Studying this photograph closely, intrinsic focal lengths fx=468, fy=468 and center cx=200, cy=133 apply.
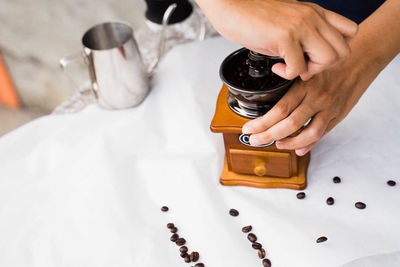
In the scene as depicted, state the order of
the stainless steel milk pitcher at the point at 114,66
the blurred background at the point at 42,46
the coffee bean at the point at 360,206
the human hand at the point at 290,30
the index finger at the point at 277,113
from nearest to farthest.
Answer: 1. the human hand at the point at 290,30
2. the index finger at the point at 277,113
3. the coffee bean at the point at 360,206
4. the stainless steel milk pitcher at the point at 114,66
5. the blurred background at the point at 42,46

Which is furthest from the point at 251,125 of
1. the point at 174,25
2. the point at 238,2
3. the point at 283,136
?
the point at 174,25

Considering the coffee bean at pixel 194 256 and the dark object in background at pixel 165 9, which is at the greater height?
the dark object in background at pixel 165 9

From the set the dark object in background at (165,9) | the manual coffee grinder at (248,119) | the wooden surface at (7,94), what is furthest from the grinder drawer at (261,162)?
the wooden surface at (7,94)

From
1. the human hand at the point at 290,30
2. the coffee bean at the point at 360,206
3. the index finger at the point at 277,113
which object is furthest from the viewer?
the coffee bean at the point at 360,206

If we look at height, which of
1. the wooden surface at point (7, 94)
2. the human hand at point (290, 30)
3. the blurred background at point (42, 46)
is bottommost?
the wooden surface at point (7, 94)

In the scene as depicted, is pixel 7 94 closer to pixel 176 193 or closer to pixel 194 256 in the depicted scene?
pixel 176 193

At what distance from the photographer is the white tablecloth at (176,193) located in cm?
122

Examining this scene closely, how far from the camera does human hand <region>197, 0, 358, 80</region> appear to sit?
3.24ft

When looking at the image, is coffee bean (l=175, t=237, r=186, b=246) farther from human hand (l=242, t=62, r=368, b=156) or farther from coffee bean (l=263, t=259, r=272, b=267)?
human hand (l=242, t=62, r=368, b=156)

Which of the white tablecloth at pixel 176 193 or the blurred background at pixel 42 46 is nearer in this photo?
the white tablecloth at pixel 176 193

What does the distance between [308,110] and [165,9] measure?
95 cm

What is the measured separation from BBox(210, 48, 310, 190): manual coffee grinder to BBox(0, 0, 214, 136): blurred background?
174 centimetres

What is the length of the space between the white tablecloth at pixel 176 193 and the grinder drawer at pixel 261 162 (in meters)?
0.06

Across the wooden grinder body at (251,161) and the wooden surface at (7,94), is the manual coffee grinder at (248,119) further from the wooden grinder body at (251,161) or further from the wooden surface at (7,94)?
the wooden surface at (7,94)
